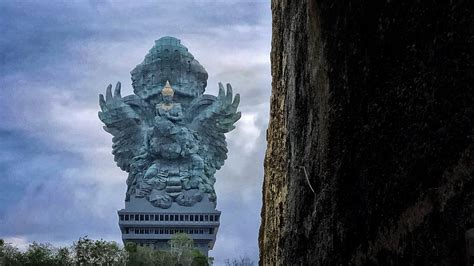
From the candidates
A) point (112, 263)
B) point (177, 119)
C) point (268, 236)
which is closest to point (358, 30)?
point (268, 236)

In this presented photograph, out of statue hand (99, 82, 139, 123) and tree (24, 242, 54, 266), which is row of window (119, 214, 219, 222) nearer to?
statue hand (99, 82, 139, 123)

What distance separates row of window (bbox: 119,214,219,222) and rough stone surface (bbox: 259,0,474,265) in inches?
4270

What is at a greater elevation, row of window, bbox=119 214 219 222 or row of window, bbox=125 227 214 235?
row of window, bbox=119 214 219 222

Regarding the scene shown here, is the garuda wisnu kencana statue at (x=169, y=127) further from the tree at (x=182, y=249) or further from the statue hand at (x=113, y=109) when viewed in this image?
the tree at (x=182, y=249)

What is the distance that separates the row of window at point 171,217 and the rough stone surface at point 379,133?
10845cm

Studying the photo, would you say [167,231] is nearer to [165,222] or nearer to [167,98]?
[165,222]

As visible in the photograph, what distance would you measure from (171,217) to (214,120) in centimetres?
1325

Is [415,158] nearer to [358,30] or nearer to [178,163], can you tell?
[358,30]

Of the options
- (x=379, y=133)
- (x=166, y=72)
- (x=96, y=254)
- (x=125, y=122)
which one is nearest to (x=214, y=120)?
(x=166, y=72)

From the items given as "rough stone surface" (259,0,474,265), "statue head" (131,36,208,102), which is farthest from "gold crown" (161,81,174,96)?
"rough stone surface" (259,0,474,265)

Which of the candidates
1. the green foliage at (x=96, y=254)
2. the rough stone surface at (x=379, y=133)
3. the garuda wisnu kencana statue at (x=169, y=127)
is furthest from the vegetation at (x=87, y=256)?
the rough stone surface at (x=379, y=133)

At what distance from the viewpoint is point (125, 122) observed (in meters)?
110

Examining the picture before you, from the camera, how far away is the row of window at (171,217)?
4387 inches

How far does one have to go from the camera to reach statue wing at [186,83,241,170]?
112 meters
